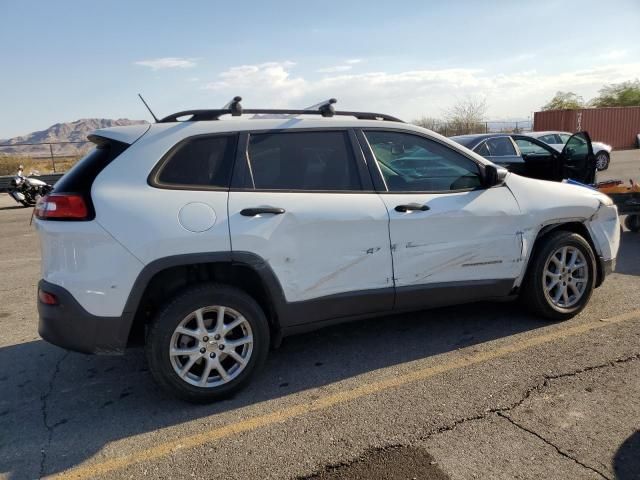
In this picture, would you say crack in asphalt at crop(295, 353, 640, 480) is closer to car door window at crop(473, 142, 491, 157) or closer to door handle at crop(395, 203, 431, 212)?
door handle at crop(395, 203, 431, 212)

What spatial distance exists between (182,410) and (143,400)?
1.05ft

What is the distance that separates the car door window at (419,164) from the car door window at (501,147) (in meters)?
6.52

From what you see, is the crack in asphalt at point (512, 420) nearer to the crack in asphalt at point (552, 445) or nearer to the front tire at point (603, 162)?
the crack in asphalt at point (552, 445)

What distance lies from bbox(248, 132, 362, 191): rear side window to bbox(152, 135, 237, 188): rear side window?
0.17 m

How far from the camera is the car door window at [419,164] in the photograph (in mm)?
3836

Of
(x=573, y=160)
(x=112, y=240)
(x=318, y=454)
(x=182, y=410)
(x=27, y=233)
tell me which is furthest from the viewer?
(x=27, y=233)

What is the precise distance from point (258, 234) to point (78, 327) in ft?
3.93

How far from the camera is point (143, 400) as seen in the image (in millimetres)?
3402

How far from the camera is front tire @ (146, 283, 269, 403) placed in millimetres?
3164

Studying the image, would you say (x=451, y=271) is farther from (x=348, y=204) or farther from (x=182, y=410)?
(x=182, y=410)

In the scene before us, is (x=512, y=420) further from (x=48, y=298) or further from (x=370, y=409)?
(x=48, y=298)

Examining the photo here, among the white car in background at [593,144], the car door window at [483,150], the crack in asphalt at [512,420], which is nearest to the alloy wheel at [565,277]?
the crack in asphalt at [512,420]

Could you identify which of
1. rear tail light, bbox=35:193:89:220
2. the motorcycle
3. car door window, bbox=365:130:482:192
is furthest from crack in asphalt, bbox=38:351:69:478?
the motorcycle

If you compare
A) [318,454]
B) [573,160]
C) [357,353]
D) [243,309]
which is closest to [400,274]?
[357,353]
